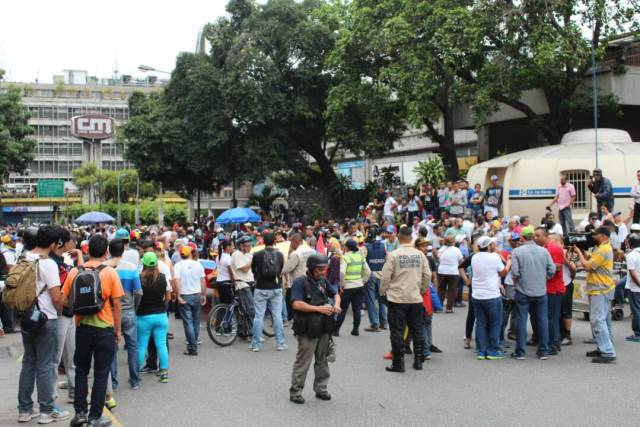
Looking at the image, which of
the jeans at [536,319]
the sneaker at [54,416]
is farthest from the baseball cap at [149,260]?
the jeans at [536,319]

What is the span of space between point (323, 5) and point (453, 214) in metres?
15.6

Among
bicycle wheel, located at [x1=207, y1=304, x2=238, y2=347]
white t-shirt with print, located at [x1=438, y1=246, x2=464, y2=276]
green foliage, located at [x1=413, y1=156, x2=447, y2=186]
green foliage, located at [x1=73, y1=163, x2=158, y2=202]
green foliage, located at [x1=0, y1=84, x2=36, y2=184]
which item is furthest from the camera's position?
green foliage, located at [x1=73, y1=163, x2=158, y2=202]

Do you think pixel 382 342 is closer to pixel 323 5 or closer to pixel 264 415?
pixel 264 415

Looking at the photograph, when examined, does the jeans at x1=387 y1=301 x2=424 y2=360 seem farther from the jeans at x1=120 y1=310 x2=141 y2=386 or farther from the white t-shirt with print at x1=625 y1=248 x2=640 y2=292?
the white t-shirt with print at x1=625 y1=248 x2=640 y2=292

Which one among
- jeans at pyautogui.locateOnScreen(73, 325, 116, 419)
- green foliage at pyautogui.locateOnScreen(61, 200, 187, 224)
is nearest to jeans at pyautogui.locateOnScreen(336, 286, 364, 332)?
jeans at pyautogui.locateOnScreen(73, 325, 116, 419)

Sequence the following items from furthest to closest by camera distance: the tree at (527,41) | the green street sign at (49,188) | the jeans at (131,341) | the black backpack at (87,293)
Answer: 1. the green street sign at (49,188)
2. the tree at (527,41)
3. the jeans at (131,341)
4. the black backpack at (87,293)

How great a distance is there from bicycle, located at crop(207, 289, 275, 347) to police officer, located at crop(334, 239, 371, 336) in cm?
162

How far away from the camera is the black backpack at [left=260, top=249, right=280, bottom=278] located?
10914 mm

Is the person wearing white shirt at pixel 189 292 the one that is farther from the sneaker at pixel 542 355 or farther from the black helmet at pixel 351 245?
the sneaker at pixel 542 355

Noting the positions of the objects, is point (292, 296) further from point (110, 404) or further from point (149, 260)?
point (110, 404)

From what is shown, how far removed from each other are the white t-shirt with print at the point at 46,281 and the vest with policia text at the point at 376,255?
7.02 metres

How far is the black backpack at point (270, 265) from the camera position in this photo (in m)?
10.9

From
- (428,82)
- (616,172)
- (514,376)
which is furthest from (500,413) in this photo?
(428,82)

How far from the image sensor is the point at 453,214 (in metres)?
21.3
